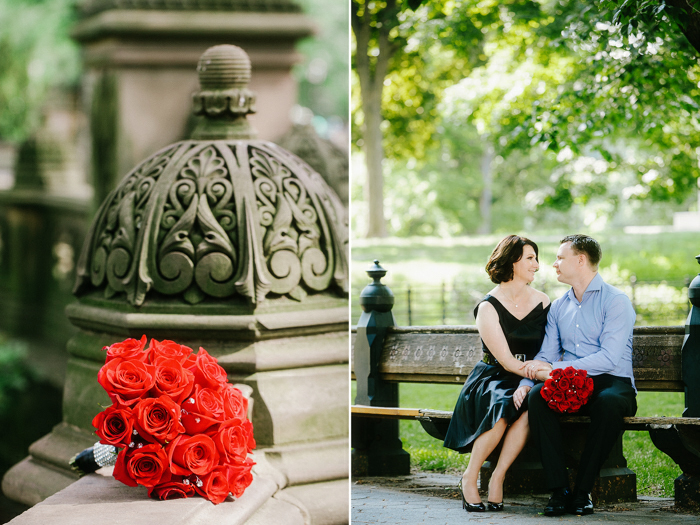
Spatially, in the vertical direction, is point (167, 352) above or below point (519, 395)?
above

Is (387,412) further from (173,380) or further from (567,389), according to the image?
(173,380)

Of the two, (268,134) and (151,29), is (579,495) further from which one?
(151,29)

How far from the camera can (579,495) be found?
12.1ft

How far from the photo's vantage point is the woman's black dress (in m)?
3.91

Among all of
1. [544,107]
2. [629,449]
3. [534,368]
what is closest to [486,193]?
[544,107]

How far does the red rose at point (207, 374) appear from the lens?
3094mm

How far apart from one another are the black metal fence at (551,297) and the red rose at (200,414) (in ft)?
25.1

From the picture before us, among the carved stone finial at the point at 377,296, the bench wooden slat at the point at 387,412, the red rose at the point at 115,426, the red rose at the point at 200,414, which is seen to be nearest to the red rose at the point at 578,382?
the bench wooden slat at the point at 387,412

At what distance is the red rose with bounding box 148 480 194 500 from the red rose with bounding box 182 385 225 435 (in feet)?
0.66

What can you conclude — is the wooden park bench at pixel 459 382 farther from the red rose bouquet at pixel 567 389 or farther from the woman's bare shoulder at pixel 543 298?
the woman's bare shoulder at pixel 543 298

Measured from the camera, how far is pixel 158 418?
2.93 m

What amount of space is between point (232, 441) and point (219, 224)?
113cm

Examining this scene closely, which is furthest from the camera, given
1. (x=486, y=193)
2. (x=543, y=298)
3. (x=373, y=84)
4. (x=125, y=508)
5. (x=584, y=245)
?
(x=486, y=193)

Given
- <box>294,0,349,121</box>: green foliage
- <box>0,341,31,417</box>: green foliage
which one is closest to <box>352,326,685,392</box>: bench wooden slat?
<box>0,341,31,417</box>: green foliage
